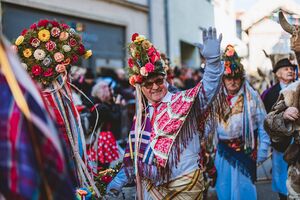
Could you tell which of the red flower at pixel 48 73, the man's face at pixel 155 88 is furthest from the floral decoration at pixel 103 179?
the red flower at pixel 48 73

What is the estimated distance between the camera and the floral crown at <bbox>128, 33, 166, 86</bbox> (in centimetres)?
382

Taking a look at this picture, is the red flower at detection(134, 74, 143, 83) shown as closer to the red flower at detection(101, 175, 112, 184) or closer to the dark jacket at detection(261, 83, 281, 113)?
the red flower at detection(101, 175, 112, 184)

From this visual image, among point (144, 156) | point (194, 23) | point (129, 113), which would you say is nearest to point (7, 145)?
point (144, 156)

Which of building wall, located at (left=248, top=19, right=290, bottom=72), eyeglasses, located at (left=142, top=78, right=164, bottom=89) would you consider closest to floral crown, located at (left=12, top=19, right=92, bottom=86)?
eyeglasses, located at (left=142, top=78, right=164, bottom=89)

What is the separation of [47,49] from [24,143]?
2667 millimetres

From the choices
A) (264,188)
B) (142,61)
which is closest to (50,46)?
(142,61)

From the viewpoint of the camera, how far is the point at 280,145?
605 centimetres

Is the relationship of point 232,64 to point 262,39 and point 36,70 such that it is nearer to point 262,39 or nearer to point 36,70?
point 36,70

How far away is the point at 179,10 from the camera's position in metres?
19.2

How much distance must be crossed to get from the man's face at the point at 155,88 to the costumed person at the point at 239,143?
179 cm

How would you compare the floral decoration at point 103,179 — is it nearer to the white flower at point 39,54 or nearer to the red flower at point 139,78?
the red flower at point 139,78

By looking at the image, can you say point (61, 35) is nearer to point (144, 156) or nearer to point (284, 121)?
point (144, 156)

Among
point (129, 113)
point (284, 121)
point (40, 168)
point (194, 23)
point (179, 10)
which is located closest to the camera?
point (40, 168)

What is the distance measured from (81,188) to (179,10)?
16019 millimetres
